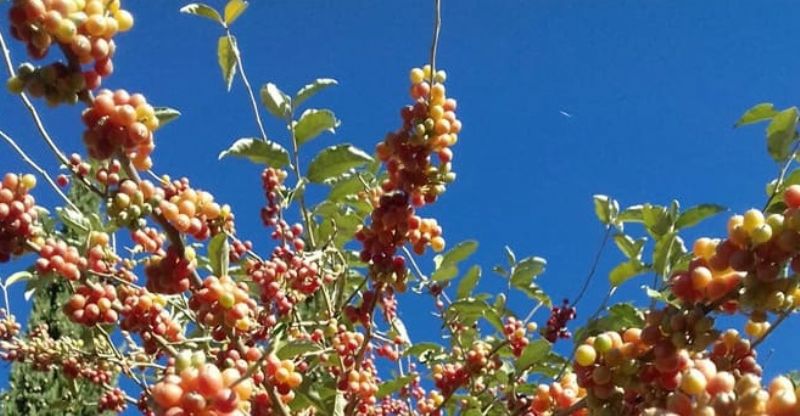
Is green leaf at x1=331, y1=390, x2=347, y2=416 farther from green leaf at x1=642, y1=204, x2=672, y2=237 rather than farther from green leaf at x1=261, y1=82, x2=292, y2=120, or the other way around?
green leaf at x1=642, y1=204, x2=672, y2=237

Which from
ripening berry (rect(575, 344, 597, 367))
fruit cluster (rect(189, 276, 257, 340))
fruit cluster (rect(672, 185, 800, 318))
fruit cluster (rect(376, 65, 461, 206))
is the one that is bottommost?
ripening berry (rect(575, 344, 597, 367))

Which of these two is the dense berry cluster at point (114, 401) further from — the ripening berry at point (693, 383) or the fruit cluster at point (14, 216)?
the ripening berry at point (693, 383)

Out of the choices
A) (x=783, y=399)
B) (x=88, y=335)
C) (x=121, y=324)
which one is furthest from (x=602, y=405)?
(x=88, y=335)

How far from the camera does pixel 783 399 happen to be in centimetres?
97

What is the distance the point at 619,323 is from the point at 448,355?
3.10ft

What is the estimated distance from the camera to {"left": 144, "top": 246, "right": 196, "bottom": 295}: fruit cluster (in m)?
1.81

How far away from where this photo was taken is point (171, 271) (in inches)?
71.5

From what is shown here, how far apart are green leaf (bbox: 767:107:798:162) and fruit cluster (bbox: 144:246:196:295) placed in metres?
Result: 1.44

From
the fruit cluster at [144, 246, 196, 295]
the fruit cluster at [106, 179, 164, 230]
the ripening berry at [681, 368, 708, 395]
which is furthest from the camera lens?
the fruit cluster at [144, 246, 196, 295]

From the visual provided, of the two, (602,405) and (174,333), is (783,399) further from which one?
(174,333)

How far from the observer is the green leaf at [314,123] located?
8.18 ft

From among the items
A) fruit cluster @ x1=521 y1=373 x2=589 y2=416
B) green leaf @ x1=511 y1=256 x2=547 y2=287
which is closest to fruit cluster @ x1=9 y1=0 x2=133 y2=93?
fruit cluster @ x1=521 y1=373 x2=589 y2=416

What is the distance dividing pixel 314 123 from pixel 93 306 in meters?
0.82

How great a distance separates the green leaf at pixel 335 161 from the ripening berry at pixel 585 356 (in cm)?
107
